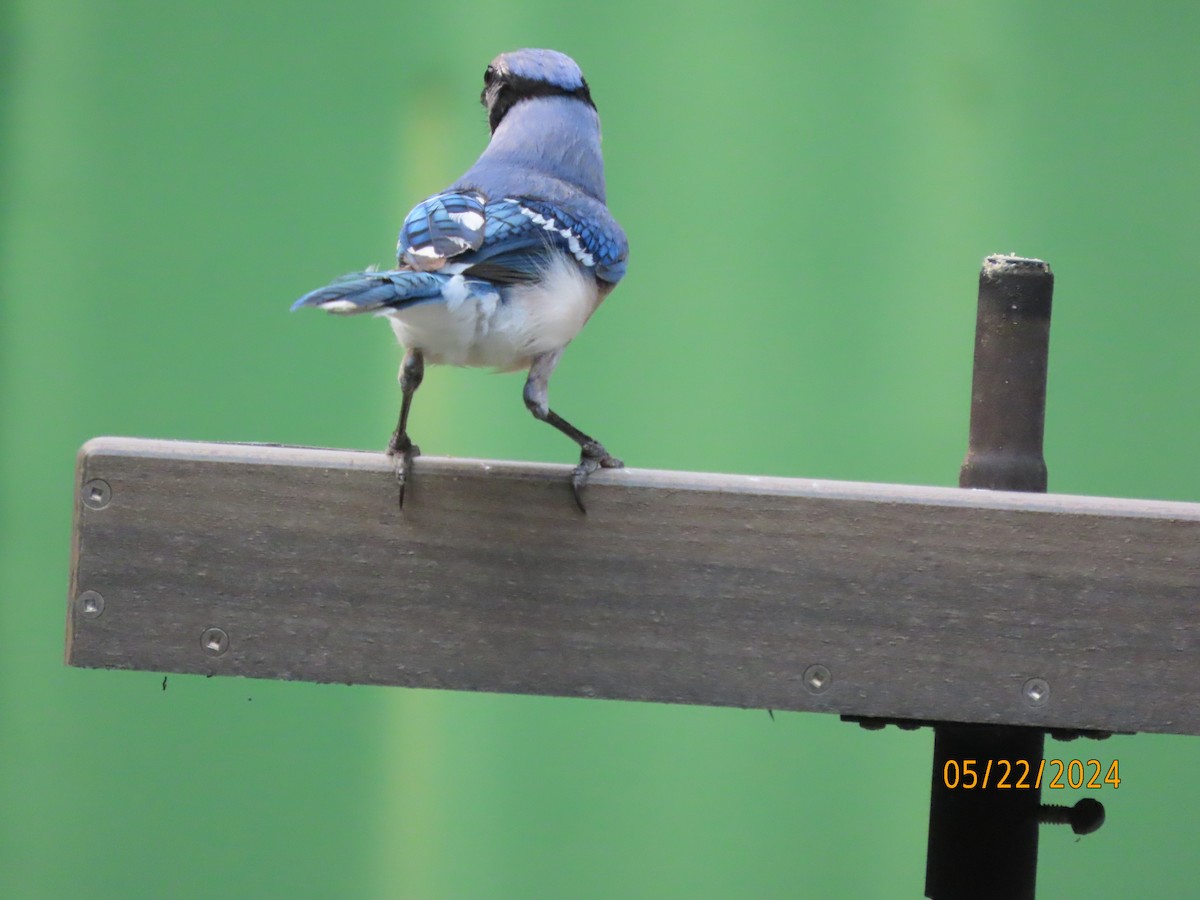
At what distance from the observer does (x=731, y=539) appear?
1286 mm

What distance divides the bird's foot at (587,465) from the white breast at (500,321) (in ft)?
0.51

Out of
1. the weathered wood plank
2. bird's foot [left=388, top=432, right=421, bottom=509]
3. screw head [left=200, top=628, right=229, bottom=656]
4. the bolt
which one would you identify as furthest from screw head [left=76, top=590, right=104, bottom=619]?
the bolt

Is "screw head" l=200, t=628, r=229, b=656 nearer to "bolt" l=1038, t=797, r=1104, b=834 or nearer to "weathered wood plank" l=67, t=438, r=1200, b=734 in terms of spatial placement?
"weathered wood plank" l=67, t=438, r=1200, b=734

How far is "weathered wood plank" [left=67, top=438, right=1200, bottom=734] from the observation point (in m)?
1.28

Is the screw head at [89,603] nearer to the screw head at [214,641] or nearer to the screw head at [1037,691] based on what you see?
the screw head at [214,641]

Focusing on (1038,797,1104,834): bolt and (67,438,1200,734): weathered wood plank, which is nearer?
(67,438,1200,734): weathered wood plank

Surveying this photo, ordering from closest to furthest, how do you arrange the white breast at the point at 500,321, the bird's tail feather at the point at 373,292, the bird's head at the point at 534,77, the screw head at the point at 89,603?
the bird's tail feather at the point at 373,292 → the screw head at the point at 89,603 → the white breast at the point at 500,321 → the bird's head at the point at 534,77

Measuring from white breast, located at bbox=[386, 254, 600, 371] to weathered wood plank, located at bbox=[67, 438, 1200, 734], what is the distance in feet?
0.62

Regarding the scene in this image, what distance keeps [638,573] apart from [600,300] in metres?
0.53

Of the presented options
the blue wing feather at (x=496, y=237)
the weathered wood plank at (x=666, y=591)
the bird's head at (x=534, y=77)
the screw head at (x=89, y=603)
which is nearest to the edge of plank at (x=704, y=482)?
the weathered wood plank at (x=666, y=591)

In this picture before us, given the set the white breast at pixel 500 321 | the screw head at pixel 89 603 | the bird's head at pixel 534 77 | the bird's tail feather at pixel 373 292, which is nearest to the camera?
the bird's tail feather at pixel 373 292

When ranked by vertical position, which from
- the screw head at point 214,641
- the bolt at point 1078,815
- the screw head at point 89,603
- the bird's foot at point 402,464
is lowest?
the bolt at point 1078,815

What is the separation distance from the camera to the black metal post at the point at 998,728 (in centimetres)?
146

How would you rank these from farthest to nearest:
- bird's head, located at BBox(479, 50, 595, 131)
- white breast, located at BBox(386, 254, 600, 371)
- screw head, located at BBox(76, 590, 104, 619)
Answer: bird's head, located at BBox(479, 50, 595, 131), white breast, located at BBox(386, 254, 600, 371), screw head, located at BBox(76, 590, 104, 619)
